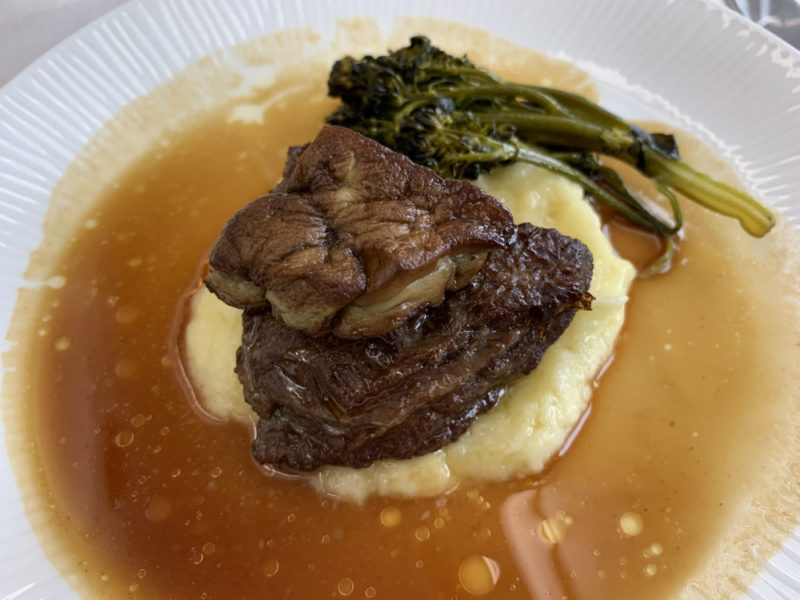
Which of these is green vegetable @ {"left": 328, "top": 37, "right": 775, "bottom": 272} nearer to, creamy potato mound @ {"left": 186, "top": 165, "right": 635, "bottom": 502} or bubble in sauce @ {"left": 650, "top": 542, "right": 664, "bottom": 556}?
creamy potato mound @ {"left": 186, "top": 165, "right": 635, "bottom": 502}

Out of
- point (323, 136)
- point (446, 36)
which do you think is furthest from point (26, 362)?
point (446, 36)

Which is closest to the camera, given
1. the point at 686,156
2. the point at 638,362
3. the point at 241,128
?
the point at 638,362

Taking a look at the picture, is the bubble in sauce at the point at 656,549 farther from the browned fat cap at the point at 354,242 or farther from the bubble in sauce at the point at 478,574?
the browned fat cap at the point at 354,242

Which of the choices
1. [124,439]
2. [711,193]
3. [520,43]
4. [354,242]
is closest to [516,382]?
[354,242]

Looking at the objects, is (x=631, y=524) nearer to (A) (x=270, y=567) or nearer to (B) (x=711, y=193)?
(A) (x=270, y=567)

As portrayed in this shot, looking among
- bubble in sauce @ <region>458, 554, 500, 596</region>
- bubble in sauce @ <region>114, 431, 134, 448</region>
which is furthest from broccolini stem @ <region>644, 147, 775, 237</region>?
bubble in sauce @ <region>114, 431, 134, 448</region>

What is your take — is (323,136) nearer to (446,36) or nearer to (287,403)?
(287,403)
